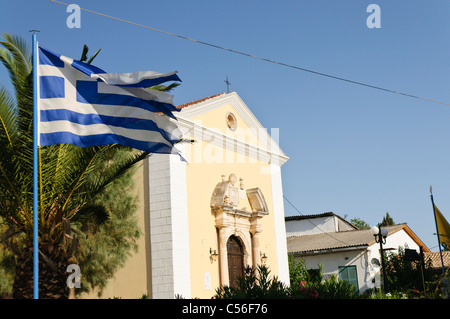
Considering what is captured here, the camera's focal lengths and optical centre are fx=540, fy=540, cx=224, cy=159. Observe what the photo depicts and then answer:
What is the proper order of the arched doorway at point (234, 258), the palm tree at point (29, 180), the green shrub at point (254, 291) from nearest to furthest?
1. the green shrub at point (254, 291)
2. the palm tree at point (29, 180)
3. the arched doorway at point (234, 258)

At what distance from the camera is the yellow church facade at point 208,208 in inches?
588

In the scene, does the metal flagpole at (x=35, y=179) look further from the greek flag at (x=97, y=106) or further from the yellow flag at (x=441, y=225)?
the yellow flag at (x=441, y=225)

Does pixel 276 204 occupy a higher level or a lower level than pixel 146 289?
higher

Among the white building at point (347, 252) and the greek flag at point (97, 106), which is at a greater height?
the greek flag at point (97, 106)

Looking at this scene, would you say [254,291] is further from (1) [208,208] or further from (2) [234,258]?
(2) [234,258]

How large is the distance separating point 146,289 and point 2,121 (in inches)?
278

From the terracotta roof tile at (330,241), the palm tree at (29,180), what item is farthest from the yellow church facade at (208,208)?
the terracotta roof tile at (330,241)

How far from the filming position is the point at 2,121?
31.1 feet

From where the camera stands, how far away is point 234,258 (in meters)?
17.5

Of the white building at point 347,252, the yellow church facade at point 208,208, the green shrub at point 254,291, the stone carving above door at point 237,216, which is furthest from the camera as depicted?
the white building at point 347,252

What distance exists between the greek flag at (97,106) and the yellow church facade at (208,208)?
6.81 meters

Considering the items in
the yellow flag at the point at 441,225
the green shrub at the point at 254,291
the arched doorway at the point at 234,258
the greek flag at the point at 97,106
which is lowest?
the green shrub at the point at 254,291
